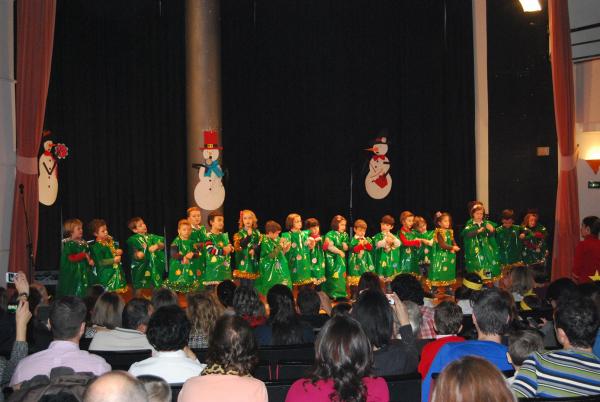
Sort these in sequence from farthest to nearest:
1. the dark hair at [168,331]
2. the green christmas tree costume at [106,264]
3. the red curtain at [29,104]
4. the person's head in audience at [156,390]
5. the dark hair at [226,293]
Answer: the green christmas tree costume at [106,264] → the red curtain at [29,104] → the dark hair at [226,293] → the dark hair at [168,331] → the person's head in audience at [156,390]

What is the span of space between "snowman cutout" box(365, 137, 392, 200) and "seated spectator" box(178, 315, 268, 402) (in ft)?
28.7

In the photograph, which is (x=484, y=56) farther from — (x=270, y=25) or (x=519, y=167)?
(x=270, y=25)

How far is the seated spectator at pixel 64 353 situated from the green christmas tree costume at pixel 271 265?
218 inches

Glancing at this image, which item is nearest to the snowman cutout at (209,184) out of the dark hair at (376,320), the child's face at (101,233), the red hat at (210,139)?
the red hat at (210,139)

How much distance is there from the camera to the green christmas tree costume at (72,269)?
8.52 m

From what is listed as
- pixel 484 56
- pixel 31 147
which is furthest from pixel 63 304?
pixel 484 56

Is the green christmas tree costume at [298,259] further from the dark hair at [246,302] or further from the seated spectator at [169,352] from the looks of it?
the seated spectator at [169,352]

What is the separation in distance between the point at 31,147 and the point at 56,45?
2.76m

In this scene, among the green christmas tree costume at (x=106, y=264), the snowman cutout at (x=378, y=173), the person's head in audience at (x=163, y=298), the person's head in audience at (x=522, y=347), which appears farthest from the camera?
the snowman cutout at (x=378, y=173)

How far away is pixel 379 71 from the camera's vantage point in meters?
12.6

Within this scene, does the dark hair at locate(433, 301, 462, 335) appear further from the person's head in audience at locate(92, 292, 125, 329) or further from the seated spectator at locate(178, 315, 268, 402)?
the person's head in audience at locate(92, 292, 125, 329)

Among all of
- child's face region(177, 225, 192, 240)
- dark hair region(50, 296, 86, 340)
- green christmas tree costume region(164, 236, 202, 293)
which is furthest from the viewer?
green christmas tree costume region(164, 236, 202, 293)

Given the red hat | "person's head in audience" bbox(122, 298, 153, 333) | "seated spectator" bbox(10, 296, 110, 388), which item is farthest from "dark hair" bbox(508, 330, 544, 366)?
the red hat

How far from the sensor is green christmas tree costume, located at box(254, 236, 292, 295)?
9.30 meters
